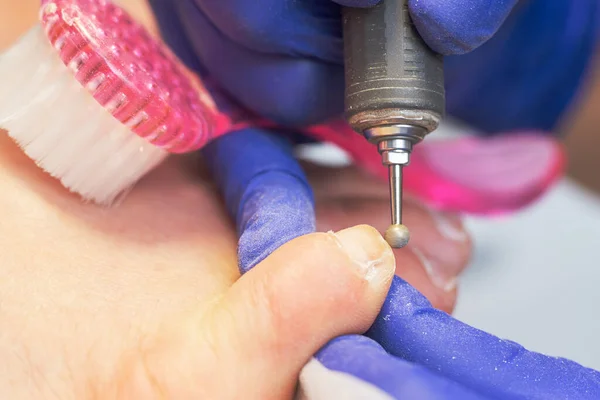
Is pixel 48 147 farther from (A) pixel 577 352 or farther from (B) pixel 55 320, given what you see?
(A) pixel 577 352

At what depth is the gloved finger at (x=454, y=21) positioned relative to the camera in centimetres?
45

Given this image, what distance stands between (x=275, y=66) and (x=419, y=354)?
275 millimetres

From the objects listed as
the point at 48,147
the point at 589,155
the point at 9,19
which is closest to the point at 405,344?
the point at 48,147

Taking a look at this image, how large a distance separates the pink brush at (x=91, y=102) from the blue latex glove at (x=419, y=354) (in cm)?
12

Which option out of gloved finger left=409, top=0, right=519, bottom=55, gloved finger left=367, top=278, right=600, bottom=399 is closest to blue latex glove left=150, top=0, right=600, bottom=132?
gloved finger left=409, top=0, right=519, bottom=55

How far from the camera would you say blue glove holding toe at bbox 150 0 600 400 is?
394 millimetres

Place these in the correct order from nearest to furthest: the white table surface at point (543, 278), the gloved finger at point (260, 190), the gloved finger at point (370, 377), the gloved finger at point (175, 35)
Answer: the gloved finger at point (370, 377) < the gloved finger at point (260, 190) < the gloved finger at point (175, 35) < the white table surface at point (543, 278)

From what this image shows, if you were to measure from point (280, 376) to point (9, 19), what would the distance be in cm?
85

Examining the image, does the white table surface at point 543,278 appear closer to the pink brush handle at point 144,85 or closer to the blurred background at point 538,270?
the blurred background at point 538,270

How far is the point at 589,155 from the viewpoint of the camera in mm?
1313

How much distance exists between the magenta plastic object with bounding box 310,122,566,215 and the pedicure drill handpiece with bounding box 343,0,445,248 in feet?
0.70

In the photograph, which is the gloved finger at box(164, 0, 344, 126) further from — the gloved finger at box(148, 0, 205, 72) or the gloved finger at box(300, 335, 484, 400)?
the gloved finger at box(300, 335, 484, 400)

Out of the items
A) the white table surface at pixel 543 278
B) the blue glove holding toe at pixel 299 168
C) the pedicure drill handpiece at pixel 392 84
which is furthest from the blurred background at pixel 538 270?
the pedicure drill handpiece at pixel 392 84

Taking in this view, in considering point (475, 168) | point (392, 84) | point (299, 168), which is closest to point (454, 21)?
point (392, 84)
